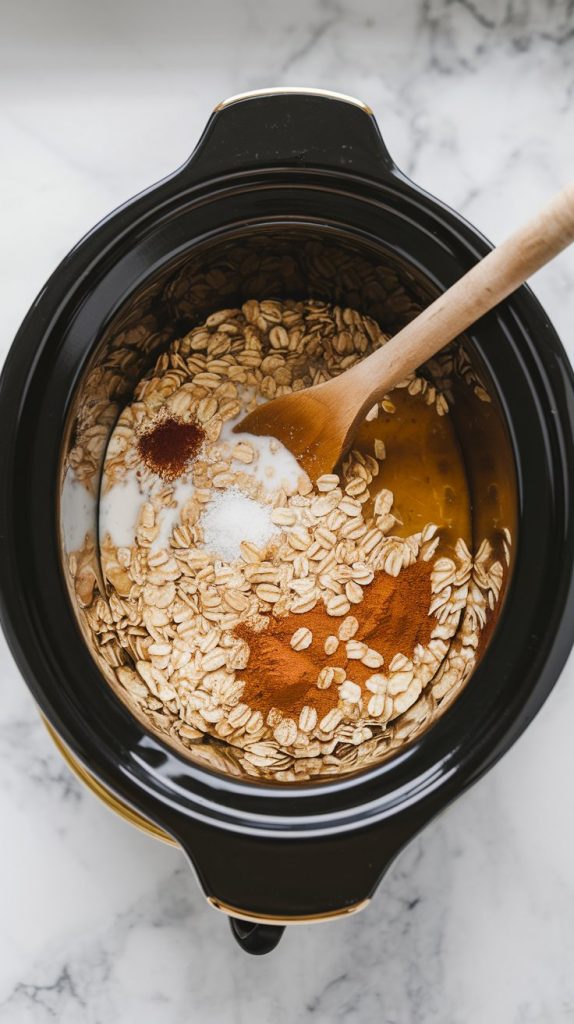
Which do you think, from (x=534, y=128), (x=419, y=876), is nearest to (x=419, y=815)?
(x=419, y=876)

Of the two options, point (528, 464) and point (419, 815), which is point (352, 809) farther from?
point (528, 464)

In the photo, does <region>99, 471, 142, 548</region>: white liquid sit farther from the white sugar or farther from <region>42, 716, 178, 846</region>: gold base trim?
<region>42, 716, 178, 846</region>: gold base trim

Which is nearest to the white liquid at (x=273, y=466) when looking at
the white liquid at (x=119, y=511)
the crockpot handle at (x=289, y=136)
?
the white liquid at (x=119, y=511)

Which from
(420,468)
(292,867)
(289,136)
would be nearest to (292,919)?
(292,867)

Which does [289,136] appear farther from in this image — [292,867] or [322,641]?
[292,867]

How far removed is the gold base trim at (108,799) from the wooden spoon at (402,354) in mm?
323

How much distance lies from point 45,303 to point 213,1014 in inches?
26.8

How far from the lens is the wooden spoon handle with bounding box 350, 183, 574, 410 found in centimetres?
58

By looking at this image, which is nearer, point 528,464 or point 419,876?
point 528,464

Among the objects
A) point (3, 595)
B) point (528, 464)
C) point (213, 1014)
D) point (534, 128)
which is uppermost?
point (534, 128)

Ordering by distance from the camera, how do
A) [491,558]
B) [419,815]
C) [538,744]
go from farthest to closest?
1. [538,744]
2. [491,558]
3. [419,815]

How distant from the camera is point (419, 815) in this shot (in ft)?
2.11

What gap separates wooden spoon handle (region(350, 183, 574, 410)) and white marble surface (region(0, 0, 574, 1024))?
0.24 m

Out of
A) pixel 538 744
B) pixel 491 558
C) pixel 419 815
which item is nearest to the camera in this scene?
pixel 419 815
